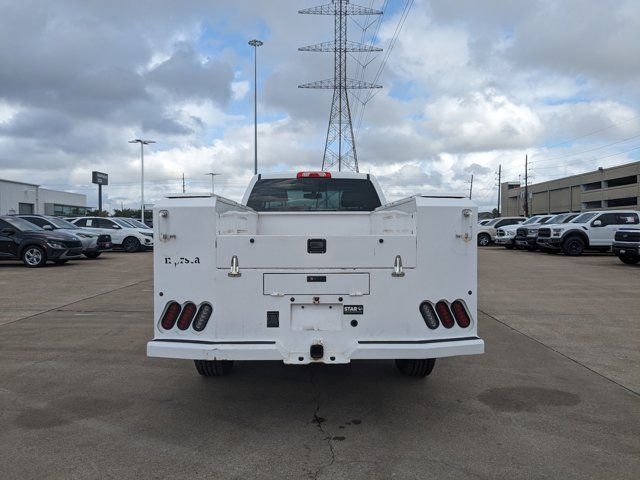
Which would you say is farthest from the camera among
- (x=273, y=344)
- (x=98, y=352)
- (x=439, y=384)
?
(x=98, y=352)

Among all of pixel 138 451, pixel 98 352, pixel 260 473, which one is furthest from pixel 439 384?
pixel 98 352

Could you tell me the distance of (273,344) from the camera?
397 cm

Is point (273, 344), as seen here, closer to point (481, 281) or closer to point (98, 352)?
point (98, 352)

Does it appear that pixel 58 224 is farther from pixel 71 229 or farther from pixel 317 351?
pixel 317 351

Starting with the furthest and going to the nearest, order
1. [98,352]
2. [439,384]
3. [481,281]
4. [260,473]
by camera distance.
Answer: [481,281]
[98,352]
[439,384]
[260,473]

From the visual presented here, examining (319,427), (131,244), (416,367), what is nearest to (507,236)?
(131,244)

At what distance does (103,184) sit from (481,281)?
52.6 m

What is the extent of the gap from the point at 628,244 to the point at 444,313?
623 inches

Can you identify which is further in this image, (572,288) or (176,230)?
(572,288)

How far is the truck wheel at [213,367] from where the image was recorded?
512cm

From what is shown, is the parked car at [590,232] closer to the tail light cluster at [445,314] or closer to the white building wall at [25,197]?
the tail light cluster at [445,314]

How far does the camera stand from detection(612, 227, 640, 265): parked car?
16875 mm

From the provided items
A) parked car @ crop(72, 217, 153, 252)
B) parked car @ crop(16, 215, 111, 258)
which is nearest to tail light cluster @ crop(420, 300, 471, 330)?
parked car @ crop(16, 215, 111, 258)

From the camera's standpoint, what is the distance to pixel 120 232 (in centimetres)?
2417
